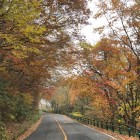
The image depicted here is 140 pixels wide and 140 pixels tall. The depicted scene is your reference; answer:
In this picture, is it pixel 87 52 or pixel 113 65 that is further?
pixel 87 52

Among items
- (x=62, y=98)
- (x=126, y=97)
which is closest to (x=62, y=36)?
(x=126, y=97)

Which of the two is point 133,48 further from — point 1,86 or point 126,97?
point 1,86

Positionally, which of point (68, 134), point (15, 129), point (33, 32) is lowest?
point (68, 134)

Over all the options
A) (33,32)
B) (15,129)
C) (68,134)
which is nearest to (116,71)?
(68,134)

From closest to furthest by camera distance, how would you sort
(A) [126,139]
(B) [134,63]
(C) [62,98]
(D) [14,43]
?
1. (D) [14,43]
2. (A) [126,139]
3. (B) [134,63]
4. (C) [62,98]

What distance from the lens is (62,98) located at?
92062 millimetres

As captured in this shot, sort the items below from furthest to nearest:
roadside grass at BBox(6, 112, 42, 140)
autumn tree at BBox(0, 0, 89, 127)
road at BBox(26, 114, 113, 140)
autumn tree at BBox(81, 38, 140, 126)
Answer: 1. autumn tree at BBox(81, 38, 140, 126)
2. road at BBox(26, 114, 113, 140)
3. roadside grass at BBox(6, 112, 42, 140)
4. autumn tree at BBox(0, 0, 89, 127)

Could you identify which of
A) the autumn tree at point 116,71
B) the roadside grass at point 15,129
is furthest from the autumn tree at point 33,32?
the autumn tree at point 116,71

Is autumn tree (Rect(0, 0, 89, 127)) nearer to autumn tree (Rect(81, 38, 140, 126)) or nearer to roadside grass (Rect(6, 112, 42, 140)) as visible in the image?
roadside grass (Rect(6, 112, 42, 140))

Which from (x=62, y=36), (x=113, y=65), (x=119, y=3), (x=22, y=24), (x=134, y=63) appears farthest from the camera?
(x=113, y=65)

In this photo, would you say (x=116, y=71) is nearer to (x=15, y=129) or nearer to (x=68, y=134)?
(x=68, y=134)

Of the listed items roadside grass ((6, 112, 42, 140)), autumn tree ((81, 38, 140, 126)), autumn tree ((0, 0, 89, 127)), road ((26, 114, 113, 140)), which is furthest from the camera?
autumn tree ((81, 38, 140, 126))

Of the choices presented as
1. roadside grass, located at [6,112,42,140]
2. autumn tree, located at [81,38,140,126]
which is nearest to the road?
roadside grass, located at [6,112,42,140]

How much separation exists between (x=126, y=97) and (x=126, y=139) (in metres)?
7.89
